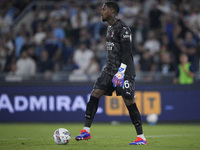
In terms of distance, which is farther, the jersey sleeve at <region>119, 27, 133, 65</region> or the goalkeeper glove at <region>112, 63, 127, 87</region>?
the jersey sleeve at <region>119, 27, 133, 65</region>

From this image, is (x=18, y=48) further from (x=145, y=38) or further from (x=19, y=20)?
(x=145, y=38)

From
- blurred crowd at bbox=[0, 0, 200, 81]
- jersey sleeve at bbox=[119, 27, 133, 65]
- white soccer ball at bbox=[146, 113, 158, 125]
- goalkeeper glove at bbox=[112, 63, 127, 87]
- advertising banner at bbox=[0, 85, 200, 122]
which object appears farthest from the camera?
blurred crowd at bbox=[0, 0, 200, 81]

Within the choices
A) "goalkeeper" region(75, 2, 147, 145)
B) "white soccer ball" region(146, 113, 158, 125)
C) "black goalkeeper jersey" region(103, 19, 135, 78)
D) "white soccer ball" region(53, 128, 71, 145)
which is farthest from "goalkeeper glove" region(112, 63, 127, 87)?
"white soccer ball" region(146, 113, 158, 125)

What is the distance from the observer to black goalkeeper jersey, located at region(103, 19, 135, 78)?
7.64 m

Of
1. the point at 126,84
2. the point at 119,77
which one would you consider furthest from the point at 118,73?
the point at 126,84

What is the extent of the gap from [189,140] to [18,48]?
10.5 meters

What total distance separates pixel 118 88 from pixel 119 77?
282mm

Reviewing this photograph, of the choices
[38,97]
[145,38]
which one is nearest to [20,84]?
[38,97]

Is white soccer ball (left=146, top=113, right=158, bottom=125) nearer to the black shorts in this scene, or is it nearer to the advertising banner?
the advertising banner

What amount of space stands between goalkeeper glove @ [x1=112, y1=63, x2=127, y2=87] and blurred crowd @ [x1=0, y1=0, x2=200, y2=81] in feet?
23.4

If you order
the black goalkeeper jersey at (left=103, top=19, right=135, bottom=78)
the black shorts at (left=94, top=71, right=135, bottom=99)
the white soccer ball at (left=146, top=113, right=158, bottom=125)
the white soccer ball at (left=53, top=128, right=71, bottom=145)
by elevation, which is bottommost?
the white soccer ball at (left=53, top=128, right=71, bottom=145)

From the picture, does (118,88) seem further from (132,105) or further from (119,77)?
(132,105)

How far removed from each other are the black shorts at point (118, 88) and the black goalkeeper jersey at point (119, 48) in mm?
93

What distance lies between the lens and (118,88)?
773 centimetres
